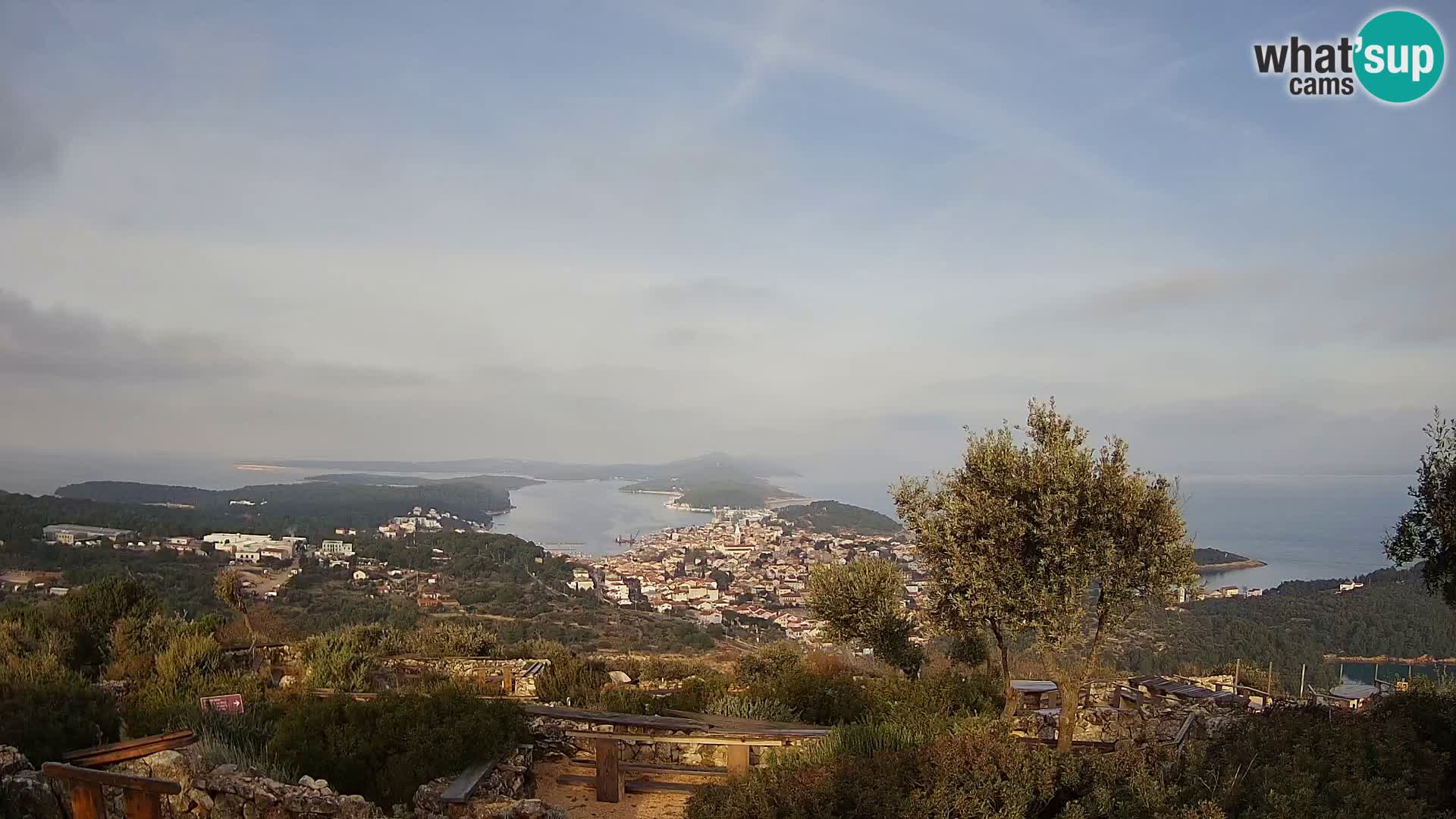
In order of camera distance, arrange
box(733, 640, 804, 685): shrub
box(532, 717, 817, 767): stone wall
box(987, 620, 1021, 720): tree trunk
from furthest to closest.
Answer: box(733, 640, 804, 685): shrub < box(987, 620, 1021, 720): tree trunk < box(532, 717, 817, 767): stone wall

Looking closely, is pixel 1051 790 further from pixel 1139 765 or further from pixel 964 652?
pixel 964 652

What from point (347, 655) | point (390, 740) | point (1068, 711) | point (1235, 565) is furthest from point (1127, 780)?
point (1235, 565)

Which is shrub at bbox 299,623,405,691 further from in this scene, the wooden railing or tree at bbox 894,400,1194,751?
tree at bbox 894,400,1194,751

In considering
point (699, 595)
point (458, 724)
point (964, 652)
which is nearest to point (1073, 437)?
point (458, 724)

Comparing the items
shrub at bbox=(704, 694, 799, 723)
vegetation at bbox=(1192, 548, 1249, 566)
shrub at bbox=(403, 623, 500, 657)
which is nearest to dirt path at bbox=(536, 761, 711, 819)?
shrub at bbox=(704, 694, 799, 723)

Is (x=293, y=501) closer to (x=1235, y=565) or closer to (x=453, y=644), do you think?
(x=453, y=644)

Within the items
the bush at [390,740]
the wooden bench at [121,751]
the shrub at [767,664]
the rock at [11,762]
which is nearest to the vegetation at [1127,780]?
the bush at [390,740]
